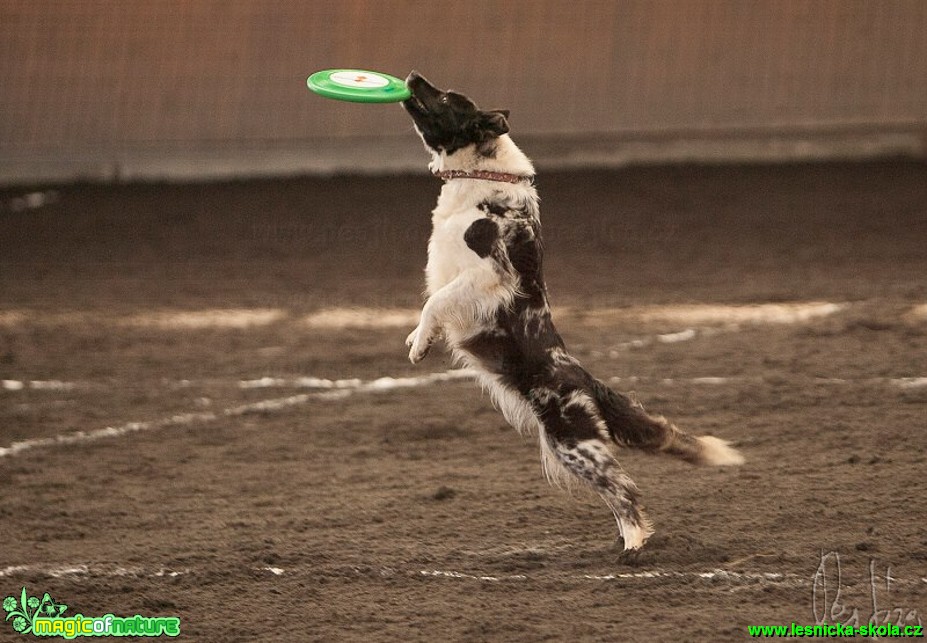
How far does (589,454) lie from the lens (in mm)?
5266

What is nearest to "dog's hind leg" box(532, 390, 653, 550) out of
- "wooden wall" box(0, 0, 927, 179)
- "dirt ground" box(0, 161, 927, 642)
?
"dirt ground" box(0, 161, 927, 642)

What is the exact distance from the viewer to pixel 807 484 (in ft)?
20.4

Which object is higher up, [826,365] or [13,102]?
[13,102]

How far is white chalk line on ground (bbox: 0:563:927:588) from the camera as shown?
5074mm

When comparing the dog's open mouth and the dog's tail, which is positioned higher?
the dog's open mouth

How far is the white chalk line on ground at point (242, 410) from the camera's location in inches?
300

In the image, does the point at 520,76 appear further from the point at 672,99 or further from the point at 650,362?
the point at 650,362

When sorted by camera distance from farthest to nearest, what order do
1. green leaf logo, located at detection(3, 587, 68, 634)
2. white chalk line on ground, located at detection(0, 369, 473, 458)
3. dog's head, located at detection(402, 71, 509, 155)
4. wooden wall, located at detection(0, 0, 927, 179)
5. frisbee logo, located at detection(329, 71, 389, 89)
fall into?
wooden wall, located at detection(0, 0, 927, 179), white chalk line on ground, located at detection(0, 369, 473, 458), frisbee logo, located at detection(329, 71, 389, 89), dog's head, located at detection(402, 71, 509, 155), green leaf logo, located at detection(3, 587, 68, 634)

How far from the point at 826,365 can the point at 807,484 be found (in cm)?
227

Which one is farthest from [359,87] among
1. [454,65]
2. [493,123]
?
[454,65]

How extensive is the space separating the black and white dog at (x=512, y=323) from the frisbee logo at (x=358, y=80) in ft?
0.61

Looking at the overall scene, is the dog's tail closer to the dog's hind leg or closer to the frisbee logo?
the dog's hind leg

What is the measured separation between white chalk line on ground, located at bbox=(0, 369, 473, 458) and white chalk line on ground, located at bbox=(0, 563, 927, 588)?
2057 millimetres

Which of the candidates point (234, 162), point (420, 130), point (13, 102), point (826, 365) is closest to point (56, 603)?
point (420, 130)
